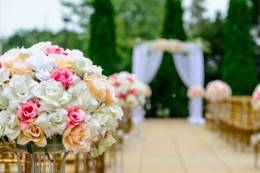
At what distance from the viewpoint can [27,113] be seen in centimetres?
243

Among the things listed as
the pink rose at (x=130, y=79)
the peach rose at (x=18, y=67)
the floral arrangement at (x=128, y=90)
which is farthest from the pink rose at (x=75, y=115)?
the pink rose at (x=130, y=79)

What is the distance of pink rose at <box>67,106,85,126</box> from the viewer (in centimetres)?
245

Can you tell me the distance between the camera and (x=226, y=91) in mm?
14117

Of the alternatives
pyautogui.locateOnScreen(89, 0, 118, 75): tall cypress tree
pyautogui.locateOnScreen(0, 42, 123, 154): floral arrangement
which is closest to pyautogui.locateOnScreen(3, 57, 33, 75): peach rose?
pyautogui.locateOnScreen(0, 42, 123, 154): floral arrangement

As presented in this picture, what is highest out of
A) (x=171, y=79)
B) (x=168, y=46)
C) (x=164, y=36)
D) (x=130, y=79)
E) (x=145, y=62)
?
(x=164, y=36)

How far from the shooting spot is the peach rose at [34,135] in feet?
7.96

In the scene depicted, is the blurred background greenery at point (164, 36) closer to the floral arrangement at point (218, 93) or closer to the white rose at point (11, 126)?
the floral arrangement at point (218, 93)

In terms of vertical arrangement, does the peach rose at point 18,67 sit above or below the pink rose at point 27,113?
above

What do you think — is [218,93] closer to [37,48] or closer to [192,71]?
[192,71]

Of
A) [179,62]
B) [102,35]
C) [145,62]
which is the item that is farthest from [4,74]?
[179,62]

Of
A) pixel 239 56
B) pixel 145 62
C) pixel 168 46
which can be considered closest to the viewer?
pixel 168 46

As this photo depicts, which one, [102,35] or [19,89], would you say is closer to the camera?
[19,89]

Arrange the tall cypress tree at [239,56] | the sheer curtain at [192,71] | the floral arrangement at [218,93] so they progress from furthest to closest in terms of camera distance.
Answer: the sheer curtain at [192,71], the tall cypress tree at [239,56], the floral arrangement at [218,93]

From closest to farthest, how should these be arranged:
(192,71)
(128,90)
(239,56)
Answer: (128,90) < (239,56) < (192,71)
